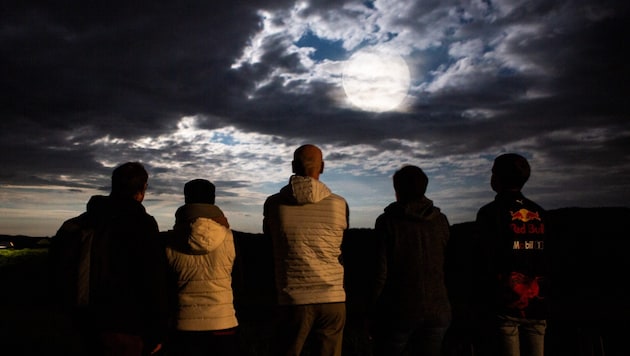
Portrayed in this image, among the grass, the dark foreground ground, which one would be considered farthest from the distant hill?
the grass

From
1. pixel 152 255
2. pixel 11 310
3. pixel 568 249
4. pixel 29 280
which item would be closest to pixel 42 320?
pixel 11 310

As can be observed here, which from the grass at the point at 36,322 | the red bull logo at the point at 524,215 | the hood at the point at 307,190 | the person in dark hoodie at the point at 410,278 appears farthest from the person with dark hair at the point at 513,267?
the grass at the point at 36,322

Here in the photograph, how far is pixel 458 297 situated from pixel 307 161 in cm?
1307

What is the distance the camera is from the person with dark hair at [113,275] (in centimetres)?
282

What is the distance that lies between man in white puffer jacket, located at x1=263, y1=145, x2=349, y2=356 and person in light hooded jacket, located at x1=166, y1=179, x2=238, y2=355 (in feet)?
1.33

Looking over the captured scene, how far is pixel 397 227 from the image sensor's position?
335 cm

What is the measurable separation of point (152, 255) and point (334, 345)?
1.45 meters

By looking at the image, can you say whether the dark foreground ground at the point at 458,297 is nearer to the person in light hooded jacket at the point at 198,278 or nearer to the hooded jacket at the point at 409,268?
the hooded jacket at the point at 409,268

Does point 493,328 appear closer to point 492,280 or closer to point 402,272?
point 492,280

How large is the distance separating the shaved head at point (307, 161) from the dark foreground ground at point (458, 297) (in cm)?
292

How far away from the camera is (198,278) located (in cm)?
348

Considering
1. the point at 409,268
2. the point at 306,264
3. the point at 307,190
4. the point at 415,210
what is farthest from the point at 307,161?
the point at 409,268

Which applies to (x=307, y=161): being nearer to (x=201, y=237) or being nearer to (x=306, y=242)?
(x=306, y=242)

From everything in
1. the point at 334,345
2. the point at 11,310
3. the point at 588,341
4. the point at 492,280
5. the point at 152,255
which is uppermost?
the point at 152,255
